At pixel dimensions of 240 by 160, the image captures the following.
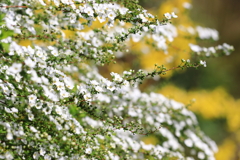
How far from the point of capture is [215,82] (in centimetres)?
776

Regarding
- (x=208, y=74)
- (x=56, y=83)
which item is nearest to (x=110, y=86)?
(x=56, y=83)

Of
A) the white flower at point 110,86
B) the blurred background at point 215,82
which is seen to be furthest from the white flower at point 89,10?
the blurred background at point 215,82

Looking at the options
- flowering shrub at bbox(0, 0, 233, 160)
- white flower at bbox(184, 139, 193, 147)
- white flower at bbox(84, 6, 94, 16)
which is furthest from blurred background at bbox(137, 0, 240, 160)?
white flower at bbox(84, 6, 94, 16)

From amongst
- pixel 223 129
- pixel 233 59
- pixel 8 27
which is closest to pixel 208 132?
pixel 223 129

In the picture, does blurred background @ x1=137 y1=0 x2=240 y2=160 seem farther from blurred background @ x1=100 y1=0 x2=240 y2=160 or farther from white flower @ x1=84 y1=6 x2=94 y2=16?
white flower @ x1=84 y1=6 x2=94 y2=16

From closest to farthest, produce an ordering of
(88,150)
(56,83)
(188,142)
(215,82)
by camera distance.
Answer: (56,83) → (88,150) → (188,142) → (215,82)

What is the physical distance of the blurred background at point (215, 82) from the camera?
6.09 m

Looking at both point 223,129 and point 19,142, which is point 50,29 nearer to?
point 19,142

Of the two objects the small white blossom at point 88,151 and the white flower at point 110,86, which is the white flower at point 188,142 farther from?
the white flower at point 110,86

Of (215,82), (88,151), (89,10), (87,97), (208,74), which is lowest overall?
(88,151)

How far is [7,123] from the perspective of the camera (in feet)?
6.14

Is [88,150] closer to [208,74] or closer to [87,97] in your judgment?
[87,97]

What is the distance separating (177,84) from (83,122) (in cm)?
506

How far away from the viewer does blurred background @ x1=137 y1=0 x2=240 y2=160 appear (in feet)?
20.0
